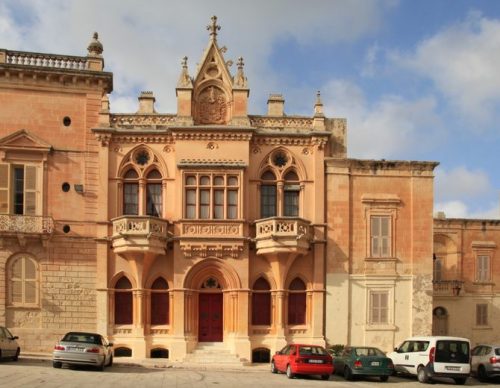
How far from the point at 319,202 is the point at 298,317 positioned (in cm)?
574

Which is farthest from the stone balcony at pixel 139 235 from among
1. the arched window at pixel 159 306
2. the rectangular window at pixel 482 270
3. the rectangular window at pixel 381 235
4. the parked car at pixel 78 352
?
the rectangular window at pixel 482 270

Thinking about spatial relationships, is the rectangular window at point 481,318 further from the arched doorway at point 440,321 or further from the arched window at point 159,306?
the arched window at point 159,306

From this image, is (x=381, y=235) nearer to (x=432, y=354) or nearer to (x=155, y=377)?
(x=432, y=354)

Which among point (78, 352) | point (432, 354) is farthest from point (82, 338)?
point (432, 354)

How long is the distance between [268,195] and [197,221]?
3916 millimetres

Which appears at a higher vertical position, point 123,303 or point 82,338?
point 123,303

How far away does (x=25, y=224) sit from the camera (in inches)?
1390

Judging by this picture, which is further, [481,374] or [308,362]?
[481,374]

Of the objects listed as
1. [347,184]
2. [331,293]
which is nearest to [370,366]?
[331,293]

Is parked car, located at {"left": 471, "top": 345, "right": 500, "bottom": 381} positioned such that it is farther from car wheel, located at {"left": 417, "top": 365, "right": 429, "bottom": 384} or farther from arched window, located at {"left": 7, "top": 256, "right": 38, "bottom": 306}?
arched window, located at {"left": 7, "top": 256, "right": 38, "bottom": 306}

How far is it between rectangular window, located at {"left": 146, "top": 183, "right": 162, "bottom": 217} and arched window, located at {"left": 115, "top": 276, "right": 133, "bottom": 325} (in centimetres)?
348

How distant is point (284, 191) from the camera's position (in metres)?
36.9

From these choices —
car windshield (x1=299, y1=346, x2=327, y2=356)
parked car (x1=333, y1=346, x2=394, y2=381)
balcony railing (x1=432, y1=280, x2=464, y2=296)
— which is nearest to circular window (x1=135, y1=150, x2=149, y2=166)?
car windshield (x1=299, y1=346, x2=327, y2=356)

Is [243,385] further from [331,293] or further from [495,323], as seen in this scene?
[495,323]
